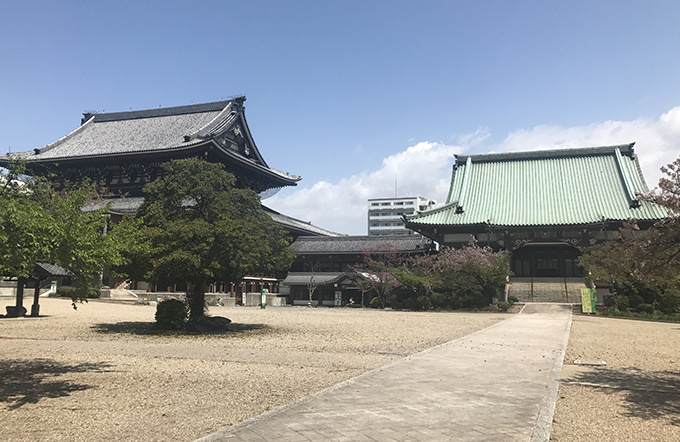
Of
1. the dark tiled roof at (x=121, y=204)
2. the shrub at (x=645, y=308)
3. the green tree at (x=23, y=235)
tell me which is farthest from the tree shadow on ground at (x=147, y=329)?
the shrub at (x=645, y=308)

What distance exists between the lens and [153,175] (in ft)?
150

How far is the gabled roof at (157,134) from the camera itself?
153 ft

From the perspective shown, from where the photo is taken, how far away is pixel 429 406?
273 inches

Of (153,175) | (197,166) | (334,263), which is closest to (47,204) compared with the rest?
(197,166)

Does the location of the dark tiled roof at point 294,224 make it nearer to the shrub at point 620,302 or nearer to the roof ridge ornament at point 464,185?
the roof ridge ornament at point 464,185

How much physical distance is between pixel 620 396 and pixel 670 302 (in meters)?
27.0

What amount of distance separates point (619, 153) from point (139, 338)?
4959 cm

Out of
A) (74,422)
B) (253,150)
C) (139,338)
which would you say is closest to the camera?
(74,422)

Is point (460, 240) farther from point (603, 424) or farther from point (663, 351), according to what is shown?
point (603, 424)

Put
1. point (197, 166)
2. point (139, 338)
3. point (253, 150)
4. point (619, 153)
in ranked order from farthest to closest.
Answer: point (253, 150) < point (619, 153) < point (197, 166) < point (139, 338)

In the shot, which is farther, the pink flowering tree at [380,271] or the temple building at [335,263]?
the temple building at [335,263]

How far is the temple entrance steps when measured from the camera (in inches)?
1533

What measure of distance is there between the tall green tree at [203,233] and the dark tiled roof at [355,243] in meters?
28.3

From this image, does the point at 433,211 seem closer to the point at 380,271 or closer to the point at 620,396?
the point at 380,271
